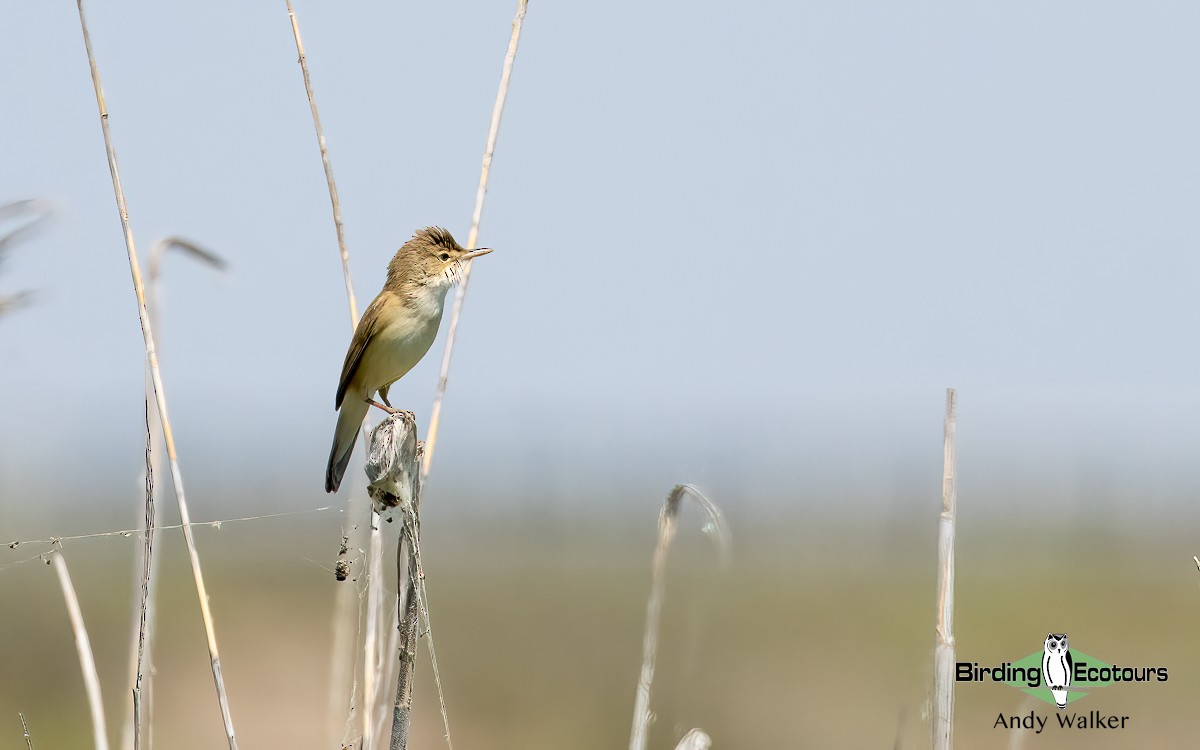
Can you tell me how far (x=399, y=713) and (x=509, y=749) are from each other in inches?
564

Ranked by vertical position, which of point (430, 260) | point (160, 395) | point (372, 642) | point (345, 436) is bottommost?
point (372, 642)

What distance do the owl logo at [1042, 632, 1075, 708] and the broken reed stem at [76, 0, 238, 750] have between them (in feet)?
7.96

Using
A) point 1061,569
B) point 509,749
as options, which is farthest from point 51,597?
point 1061,569

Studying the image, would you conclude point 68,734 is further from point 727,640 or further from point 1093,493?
point 1093,493

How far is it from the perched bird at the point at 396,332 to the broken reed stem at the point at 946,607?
235 cm

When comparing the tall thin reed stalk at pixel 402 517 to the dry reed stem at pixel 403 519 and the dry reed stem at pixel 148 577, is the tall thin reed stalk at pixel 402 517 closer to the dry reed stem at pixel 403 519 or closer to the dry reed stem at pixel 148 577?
the dry reed stem at pixel 403 519

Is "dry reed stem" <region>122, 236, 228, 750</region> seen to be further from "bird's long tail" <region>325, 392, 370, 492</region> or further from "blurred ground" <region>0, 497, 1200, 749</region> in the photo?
"bird's long tail" <region>325, 392, 370, 492</region>

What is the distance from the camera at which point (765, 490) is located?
9138cm

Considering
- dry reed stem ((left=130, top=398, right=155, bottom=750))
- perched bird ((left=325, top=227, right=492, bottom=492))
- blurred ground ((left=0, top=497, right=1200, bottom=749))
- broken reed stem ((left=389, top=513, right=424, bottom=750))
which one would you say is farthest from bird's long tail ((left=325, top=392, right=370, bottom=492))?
broken reed stem ((left=389, top=513, right=424, bottom=750))

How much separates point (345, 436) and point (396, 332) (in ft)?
1.61

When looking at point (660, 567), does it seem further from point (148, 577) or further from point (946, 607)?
point (148, 577)

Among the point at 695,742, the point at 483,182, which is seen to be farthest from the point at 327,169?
the point at 695,742

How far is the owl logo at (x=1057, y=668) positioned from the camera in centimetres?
352

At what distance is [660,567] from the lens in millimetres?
2504
